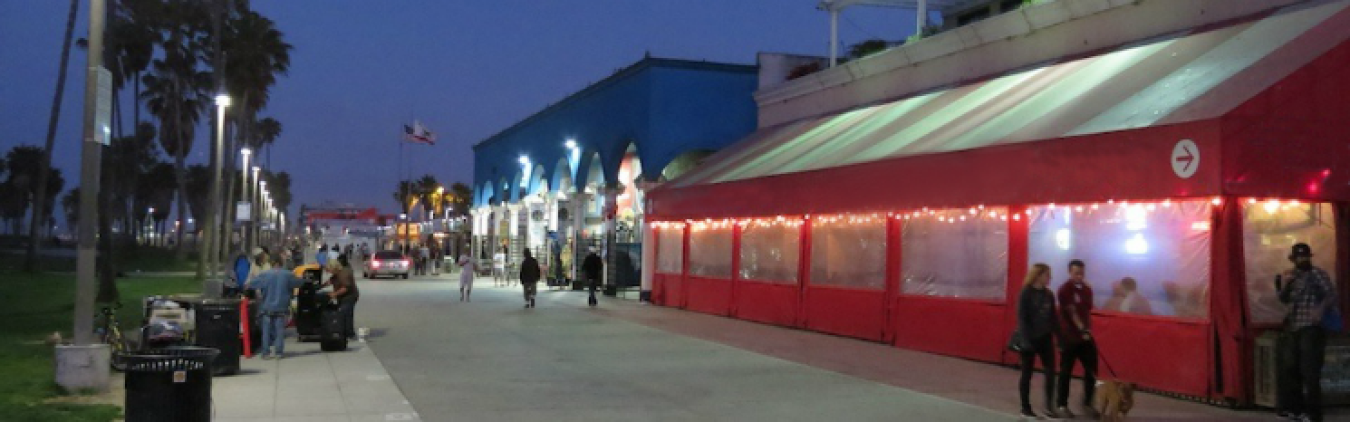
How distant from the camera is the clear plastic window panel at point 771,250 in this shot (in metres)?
20.8

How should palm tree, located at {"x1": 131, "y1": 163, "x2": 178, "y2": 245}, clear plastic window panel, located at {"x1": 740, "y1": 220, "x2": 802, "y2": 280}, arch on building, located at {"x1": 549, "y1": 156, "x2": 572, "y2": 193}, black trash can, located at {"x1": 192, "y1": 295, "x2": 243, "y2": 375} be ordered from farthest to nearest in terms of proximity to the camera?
palm tree, located at {"x1": 131, "y1": 163, "x2": 178, "y2": 245} → arch on building, located at {"x1": 549, "y1": 156, "x2": 572, "y2": 193} → clear plastic window panel, located at {"x1": 740, "y1": 220, "x2": 802, "y2": 280} → black trash can, located at {"x1": 192, "y1": 295, "x2": 243, "y2": 375}

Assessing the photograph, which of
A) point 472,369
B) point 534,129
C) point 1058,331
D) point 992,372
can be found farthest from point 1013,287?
point 534,129

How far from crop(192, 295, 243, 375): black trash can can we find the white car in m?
34.8

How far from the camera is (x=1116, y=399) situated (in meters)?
9.84

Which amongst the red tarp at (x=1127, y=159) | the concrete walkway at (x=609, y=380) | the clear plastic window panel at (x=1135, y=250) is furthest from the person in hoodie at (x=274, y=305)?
the clear plastic window panel at (x=1135, y=250)

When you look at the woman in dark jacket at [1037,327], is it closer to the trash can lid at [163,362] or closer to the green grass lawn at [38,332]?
the trash can lid at [163,362]

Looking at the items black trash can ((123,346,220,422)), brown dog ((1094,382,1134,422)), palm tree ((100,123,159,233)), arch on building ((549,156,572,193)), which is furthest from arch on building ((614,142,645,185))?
palm tree ((100,123,159,233))

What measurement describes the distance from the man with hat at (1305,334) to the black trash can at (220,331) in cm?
1126

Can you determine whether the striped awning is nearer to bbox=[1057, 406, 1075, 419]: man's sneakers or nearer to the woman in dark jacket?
the woman in dark jacket

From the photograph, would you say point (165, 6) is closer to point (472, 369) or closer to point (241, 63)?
point (241, 63)

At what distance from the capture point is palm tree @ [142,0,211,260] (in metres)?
49.2

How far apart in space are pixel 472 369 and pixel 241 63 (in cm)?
4430

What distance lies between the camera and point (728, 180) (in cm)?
2264

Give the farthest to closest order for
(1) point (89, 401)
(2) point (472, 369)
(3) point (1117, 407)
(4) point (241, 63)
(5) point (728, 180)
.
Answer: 1. (4) point (241, 63)
2. (5) point (728, 180)
3. (2) point (472, 369)
4. (1) point (89, 401)
5. (3) point (1117, 407)
